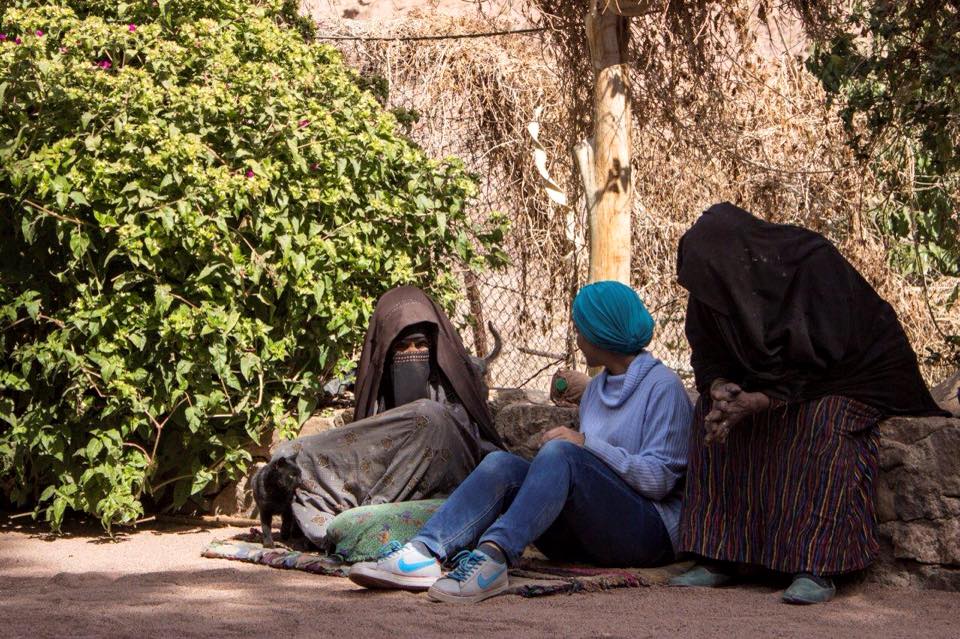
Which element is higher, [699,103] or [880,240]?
[699,103]

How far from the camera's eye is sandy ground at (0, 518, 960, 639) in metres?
3.49

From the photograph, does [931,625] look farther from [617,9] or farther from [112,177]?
[112,177]

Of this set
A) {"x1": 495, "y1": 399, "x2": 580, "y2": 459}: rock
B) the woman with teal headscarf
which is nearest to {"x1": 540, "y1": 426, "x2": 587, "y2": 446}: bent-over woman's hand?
the woman with teal headscarf

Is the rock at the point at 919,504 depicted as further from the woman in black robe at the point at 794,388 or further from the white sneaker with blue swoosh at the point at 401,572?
the white sneaker with blue swoosh at the point at 401,572

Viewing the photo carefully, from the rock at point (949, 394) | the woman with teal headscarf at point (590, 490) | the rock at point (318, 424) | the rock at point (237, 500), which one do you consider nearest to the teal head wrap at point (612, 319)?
the woman with teal headscarf at point (590, 490)

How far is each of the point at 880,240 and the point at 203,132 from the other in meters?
4.06

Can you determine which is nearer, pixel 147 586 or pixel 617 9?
pixel 147 586

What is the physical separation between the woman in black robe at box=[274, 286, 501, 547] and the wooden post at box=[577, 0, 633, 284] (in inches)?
34.7

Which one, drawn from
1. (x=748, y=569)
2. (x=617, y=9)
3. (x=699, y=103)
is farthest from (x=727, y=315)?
(x=699, y=103)

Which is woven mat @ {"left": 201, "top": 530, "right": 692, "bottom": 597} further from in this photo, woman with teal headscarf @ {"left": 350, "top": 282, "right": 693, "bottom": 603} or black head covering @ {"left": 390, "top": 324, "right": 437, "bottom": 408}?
black head covering @ {"left": 390, "top": 324, "right": 437, "bottom": 408}

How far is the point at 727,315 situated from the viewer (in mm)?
4078

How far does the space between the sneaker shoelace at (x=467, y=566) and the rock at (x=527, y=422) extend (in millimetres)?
1547

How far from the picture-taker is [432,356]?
5.38 meters

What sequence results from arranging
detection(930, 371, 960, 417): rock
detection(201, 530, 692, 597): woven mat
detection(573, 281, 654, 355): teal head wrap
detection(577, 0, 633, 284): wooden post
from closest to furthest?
detection(201, 530, 692, 597): woven mat → detection(573, 281, 654, 355): teal head wrap → detection(930, 371, 960, 417): rock → detection(577, 0, 633, 284): wooden post
